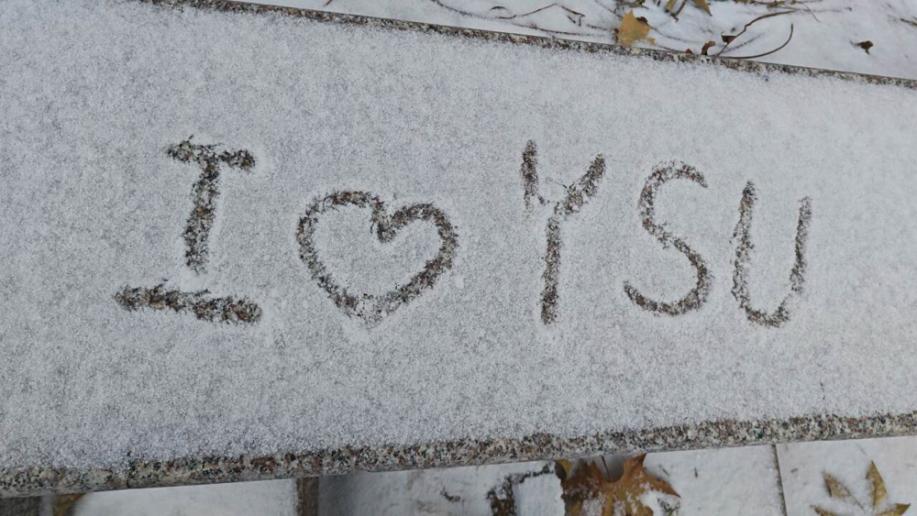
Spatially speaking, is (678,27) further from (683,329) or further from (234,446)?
(234,446)

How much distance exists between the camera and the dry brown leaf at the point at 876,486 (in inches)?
48.9

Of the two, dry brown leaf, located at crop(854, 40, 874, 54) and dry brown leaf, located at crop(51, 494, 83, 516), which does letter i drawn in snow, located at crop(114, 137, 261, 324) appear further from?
dry brown leaf, located at crop(854, 40, 874, 54)

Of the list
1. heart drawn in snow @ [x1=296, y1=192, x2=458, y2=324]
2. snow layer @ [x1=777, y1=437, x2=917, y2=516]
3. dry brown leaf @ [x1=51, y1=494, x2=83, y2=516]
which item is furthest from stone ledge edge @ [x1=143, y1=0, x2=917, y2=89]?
dry brown leaf @ [x1=51, y1=494, x2=83, y2=516]

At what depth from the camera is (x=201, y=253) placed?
2.89ft

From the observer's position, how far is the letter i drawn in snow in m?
0.86

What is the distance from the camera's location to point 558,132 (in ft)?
3.32

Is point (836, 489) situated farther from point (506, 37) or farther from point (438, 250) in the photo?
point (506, 37)

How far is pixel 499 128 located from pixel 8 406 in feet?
2.48

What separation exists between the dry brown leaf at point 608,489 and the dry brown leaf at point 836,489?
1.28 ft

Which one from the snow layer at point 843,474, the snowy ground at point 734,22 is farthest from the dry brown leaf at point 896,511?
the snowy ground at point 734,22

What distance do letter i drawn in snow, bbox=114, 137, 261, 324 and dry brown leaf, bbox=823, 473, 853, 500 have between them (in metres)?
1.11

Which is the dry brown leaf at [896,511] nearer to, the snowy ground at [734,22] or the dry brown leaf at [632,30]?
the snowy ground at [734,22]

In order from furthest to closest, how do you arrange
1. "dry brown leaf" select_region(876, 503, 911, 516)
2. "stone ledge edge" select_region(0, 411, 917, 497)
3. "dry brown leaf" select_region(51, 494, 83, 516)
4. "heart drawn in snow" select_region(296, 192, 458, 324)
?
"dry brown leaf" select_region(876, 503, 911, 516)
"dry brown leaf" select_region(51, 494, 83, 516)
"heart drawn in snow" select_region(296, 192, 458, 324)
"stone ledge edge" select_region(0, 411, 917, 497)

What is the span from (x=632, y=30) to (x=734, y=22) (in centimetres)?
26
